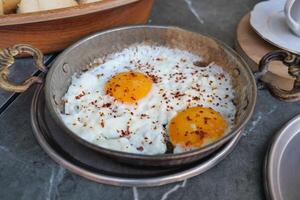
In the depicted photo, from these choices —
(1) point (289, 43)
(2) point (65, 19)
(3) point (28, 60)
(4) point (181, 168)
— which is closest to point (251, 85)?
(4) point (181, 168)

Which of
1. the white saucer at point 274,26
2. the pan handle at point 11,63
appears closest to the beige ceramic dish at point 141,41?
the pan handle at point 11,63

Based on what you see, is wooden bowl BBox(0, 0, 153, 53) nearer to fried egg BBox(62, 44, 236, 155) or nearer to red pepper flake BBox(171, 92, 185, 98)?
fried egg BBox(62, 44, 236, 155)

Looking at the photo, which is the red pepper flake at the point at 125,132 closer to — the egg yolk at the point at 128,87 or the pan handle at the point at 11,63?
the egg yolk at the point at 128,87

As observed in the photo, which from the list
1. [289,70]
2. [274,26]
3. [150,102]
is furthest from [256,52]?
[150,102]

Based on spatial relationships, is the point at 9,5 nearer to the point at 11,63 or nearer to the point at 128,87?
the point at 11,63

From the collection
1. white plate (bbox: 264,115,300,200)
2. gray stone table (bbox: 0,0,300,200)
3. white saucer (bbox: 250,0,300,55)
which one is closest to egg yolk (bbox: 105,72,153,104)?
gray stone table (bbox: 0,0,300,200)

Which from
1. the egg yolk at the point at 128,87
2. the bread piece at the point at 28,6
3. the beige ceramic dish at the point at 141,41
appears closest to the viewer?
the beige ceramic dish at the point at 141,41

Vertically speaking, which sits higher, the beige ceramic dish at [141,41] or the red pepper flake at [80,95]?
the beige ceramic dish at [141,41]
